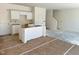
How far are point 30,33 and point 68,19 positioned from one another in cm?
610

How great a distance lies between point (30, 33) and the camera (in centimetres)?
559

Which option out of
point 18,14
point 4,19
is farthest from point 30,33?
point 18,14

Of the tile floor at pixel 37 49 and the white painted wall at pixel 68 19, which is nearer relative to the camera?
the tile floor at pixel 37 49

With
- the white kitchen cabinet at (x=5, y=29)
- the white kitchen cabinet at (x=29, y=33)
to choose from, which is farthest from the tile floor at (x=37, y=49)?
the white kitchen cabinet at (x=5, y=29)

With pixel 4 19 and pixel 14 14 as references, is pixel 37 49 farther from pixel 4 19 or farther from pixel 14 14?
pixel 14 14

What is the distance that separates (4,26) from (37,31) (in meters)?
2.53

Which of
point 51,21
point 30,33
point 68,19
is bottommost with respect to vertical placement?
point 30,33

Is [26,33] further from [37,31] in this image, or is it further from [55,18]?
[55,18]

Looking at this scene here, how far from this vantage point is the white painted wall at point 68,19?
986 cm

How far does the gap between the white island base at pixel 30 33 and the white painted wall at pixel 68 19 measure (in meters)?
4.43

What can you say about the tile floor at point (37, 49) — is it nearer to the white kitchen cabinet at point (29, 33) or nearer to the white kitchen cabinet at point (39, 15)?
the white kitchen cabinet at point (29, 33)

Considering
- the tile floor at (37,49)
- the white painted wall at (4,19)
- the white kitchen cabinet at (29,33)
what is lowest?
the tile floor at (37,49)

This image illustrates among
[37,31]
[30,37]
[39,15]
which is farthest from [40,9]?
[30,37]

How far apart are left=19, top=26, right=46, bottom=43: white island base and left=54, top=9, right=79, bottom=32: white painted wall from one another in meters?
4.43
